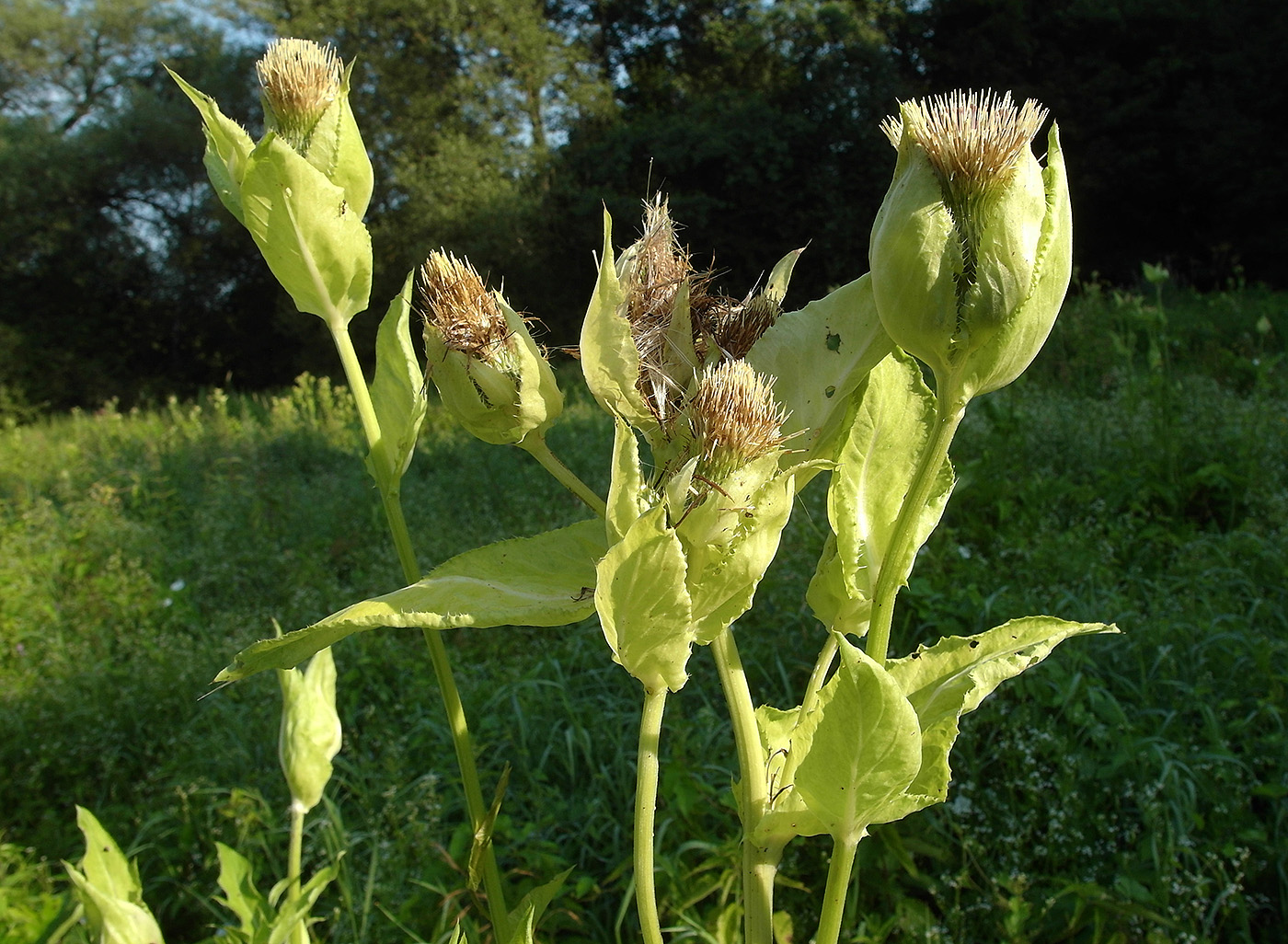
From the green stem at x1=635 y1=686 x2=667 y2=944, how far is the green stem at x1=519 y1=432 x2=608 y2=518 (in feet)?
0.46

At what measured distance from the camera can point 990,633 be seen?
688mm

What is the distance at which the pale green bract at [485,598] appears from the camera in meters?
0.59

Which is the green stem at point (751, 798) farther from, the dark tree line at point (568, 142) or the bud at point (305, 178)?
the dark tree line at point (568, 142)

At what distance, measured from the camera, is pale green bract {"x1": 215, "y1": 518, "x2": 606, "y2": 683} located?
23.2 inches

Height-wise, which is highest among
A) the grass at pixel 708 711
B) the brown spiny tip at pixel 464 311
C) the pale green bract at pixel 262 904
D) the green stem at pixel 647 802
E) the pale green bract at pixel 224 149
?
the pale green bract at pixel 224 149

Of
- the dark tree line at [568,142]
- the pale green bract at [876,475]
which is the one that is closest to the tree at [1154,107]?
the dark tree line at [568,142]

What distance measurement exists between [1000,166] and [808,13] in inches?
705

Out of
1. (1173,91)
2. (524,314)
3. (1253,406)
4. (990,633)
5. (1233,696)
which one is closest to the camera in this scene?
(990,633)

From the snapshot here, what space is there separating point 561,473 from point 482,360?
110mm

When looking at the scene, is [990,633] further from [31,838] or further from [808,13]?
[808,13]

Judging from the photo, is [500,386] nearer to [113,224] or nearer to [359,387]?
[359,387]

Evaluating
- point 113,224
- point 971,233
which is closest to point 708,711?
point 971,233

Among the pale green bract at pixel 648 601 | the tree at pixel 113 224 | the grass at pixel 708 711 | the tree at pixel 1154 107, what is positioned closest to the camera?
the pale green bract at pixel 648 601

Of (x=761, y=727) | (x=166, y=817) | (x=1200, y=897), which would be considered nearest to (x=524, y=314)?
(x=761, y=727)
